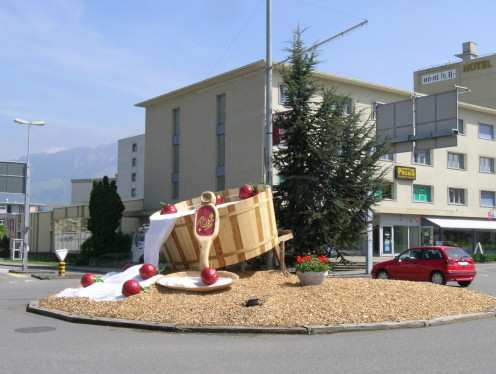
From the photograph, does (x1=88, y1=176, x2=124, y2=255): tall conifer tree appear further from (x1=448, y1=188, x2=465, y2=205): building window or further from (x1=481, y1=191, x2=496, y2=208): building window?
(x1=481, y1=191, x2=496, y2=208): building window

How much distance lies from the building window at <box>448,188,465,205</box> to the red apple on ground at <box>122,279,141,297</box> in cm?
4025

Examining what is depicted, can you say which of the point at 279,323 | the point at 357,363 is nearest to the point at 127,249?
the point at 279,323

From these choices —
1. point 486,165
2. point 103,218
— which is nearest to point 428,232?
point 486,165

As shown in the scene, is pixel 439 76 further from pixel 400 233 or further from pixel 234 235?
pixel 234 235

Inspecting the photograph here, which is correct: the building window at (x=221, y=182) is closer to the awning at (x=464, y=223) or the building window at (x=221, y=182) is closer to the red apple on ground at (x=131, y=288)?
the awning at (x=464, y=223)

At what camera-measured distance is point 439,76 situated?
59062 millimetres

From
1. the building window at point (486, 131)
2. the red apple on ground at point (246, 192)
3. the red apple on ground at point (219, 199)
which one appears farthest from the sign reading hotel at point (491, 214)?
the red apple on ground at point (246, 192)

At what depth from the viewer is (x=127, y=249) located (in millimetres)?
39406

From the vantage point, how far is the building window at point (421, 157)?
45128 millimetres

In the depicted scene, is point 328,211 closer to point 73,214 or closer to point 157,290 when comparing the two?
point 157,290

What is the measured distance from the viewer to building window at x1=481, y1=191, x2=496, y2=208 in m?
50.1

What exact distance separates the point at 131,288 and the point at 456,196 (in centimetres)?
4145

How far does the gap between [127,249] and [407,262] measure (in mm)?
23779

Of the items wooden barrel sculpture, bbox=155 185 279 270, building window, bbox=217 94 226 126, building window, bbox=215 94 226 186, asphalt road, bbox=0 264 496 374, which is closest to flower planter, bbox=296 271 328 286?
wooden barrel sculpture, bbox=155 185 279 270
